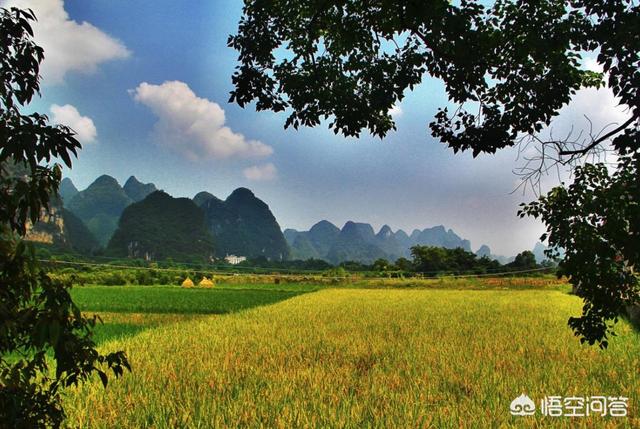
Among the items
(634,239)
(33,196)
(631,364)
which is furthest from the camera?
(631,364)

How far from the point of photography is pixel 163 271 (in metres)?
46.4

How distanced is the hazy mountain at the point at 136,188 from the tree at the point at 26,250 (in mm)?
206043

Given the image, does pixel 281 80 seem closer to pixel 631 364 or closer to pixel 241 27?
pixel 241 27

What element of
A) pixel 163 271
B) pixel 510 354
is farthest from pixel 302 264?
pixel 510 354

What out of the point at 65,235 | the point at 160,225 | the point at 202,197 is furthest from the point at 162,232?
the point at 202,197

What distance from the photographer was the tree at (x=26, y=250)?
1744 millimetres

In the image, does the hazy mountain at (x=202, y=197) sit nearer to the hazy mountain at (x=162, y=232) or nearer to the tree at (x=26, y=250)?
the hazy mountain at (x=162, y=232)

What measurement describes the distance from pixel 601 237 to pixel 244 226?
175014mm

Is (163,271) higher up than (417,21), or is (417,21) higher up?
(417,21)

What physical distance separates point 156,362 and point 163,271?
43422 millimetres

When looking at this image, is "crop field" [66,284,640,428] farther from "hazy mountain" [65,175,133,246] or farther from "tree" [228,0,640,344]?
"hazy mountain" [65,175,133,246]

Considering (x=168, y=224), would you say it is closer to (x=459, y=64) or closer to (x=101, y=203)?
(x=101, y=203)

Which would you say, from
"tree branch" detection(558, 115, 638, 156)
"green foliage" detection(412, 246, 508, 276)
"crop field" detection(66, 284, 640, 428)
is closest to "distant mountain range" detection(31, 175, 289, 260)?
"green foliage" detection(412, 246, 508, 276)

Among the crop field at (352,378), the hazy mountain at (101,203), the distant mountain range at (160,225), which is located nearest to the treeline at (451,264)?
the distant mountain range at (160,225)
